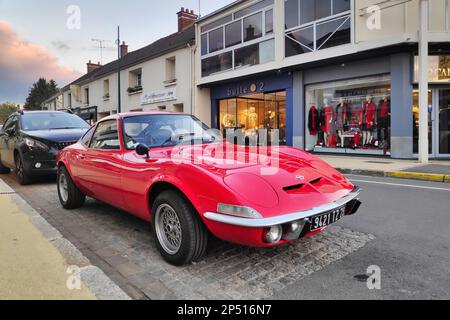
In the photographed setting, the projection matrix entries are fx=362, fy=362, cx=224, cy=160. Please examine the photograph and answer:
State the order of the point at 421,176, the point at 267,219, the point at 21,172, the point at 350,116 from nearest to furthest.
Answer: the point at 267,219 → the point at 21,172 → the point at 421,176 → the point at 350,116

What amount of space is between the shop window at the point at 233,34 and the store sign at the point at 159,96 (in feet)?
15.9

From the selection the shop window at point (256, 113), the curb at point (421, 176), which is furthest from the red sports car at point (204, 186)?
the shop window at point (256, 113)

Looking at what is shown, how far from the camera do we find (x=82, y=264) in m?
3.20

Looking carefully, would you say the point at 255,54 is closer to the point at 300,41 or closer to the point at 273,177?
the point at 300,41

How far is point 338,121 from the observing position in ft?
47.6

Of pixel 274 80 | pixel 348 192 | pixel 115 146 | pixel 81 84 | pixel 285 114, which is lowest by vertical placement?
pixel 348 192

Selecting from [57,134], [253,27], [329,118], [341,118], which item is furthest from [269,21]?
[57,134]

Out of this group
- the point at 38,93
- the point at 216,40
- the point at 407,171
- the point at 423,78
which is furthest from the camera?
the point at 38,93

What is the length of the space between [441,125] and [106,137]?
38.9ft

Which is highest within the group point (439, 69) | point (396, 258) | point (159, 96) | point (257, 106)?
point (159, 96)

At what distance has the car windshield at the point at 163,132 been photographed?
407 centimetres
